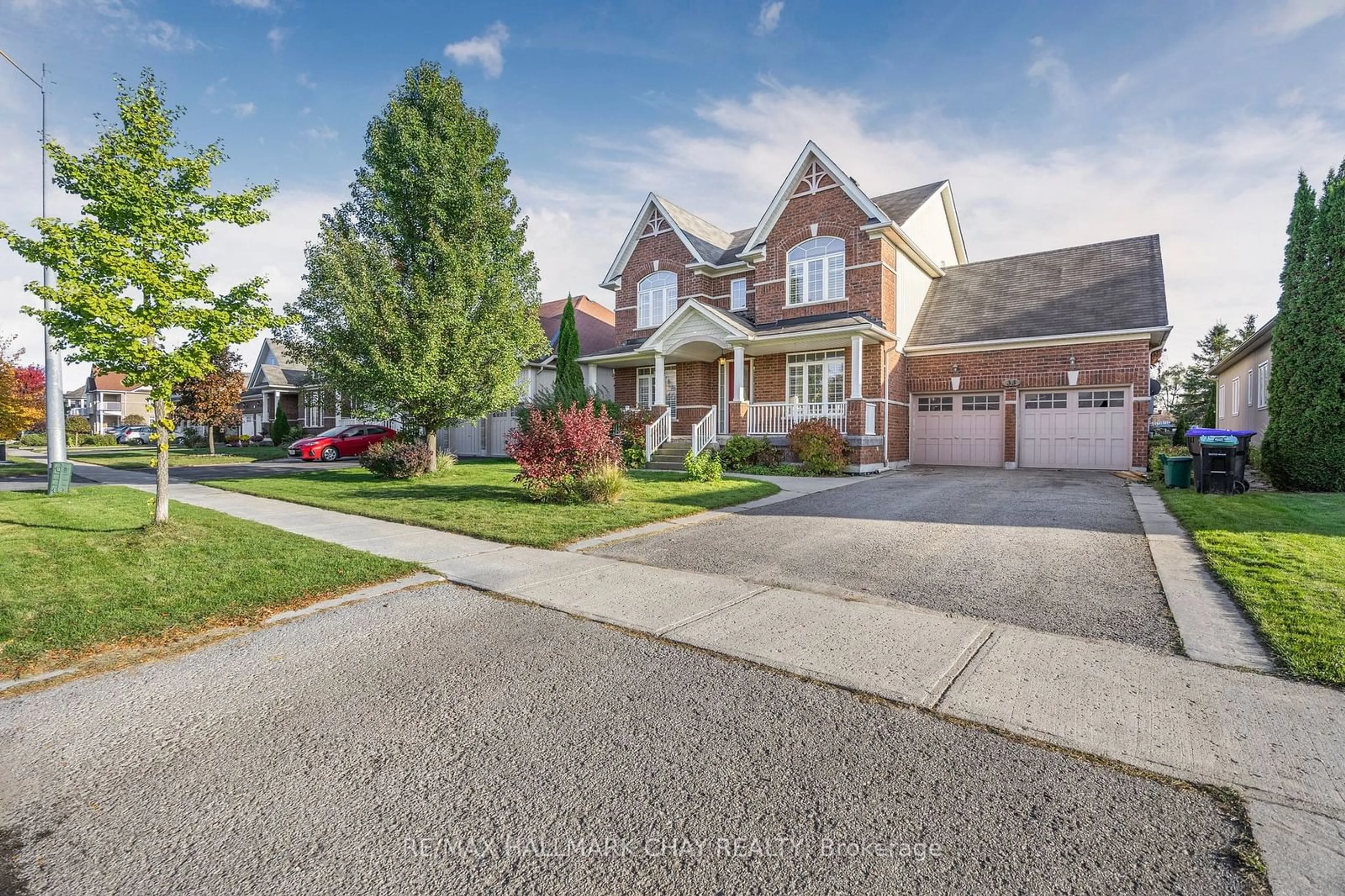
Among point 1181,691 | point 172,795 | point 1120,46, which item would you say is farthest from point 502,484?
point 1120,46

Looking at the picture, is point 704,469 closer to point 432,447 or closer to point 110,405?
point 432,447

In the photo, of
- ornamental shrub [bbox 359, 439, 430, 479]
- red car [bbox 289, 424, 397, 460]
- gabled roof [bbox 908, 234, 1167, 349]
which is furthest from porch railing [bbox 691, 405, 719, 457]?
red car [bbox 289, 424, 397, 460]

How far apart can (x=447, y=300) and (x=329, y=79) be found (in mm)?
4706

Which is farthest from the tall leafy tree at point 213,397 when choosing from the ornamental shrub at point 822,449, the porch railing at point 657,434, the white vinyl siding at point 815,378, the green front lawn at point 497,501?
the ornamental shrub at point 822,449

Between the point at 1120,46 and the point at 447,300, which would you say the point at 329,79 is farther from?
the point at 1120,46

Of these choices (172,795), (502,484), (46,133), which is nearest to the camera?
(172,795)

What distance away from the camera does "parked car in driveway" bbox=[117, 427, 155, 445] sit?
40969 millimetres

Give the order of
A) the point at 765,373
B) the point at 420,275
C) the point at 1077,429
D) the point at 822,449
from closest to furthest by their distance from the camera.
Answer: the point at 420,275
the point at 822,449
the point at 1077,429
the point at 765,373

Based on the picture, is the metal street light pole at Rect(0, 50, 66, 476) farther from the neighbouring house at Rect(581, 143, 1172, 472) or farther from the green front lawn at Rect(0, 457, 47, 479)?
the neighbouring house at Rect(581, 143, 1172, 472)

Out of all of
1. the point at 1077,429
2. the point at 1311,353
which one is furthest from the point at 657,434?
the point at 1311,353

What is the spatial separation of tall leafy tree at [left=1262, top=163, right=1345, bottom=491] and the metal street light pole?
2290cm

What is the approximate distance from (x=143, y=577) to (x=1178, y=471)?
1633 centimetres

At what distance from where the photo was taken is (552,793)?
2.55 m

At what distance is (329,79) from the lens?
35.3 feet
